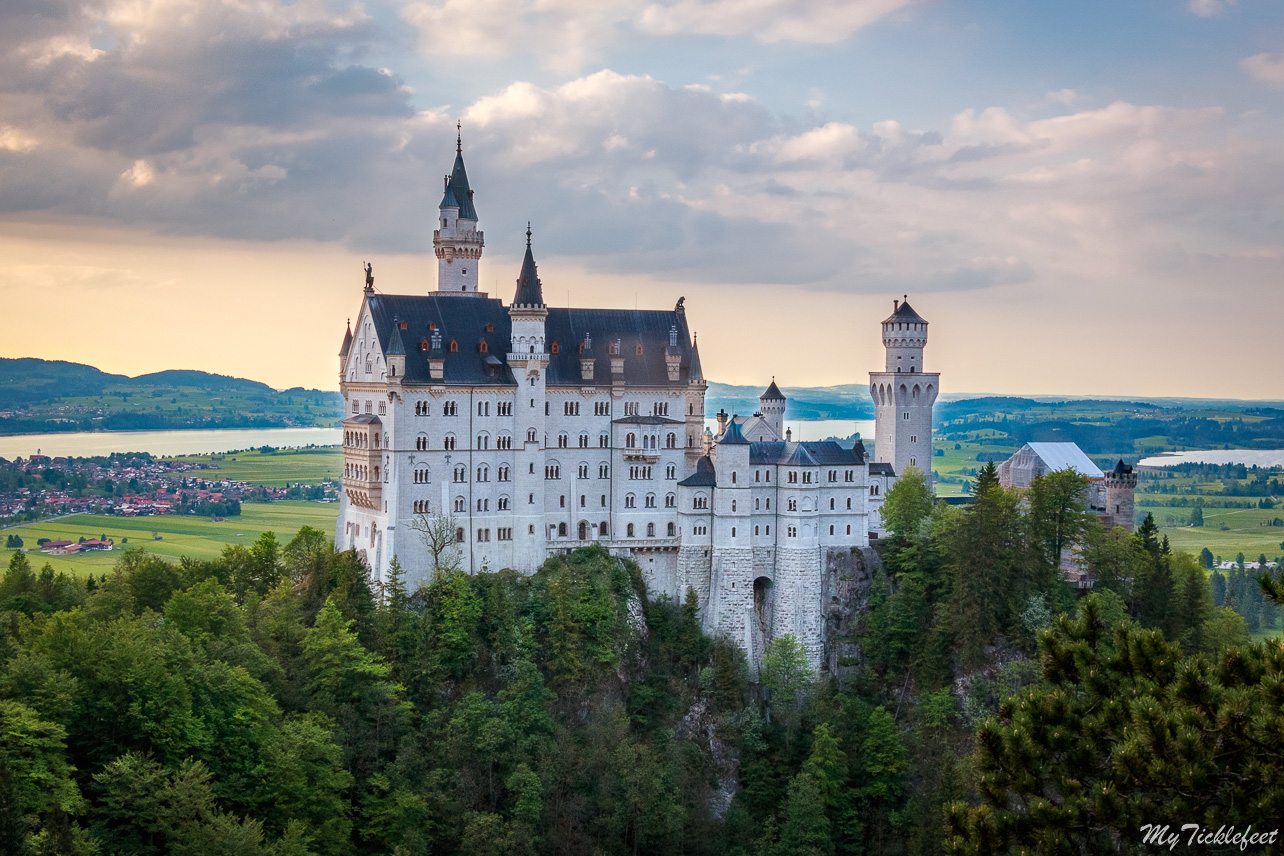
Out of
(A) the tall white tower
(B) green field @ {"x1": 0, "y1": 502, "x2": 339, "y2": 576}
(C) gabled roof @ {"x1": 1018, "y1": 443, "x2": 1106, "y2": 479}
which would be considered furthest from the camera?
(B) green field @ {"x1": 0, "y1": 502, "x2": 339, "y2": 576}

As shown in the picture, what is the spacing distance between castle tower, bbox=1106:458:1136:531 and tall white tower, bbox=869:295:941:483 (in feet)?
40.1

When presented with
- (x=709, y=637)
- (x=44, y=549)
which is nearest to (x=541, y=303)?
(x=709, y=637)

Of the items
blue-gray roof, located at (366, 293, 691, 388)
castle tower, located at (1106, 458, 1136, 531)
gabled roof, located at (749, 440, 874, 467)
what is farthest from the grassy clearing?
blue-gray roof, located at (366, 293, 691, 388)

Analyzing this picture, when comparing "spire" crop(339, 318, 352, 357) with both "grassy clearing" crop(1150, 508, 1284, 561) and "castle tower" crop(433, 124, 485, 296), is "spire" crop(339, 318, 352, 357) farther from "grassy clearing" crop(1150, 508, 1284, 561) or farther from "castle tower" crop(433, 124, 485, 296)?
"grassy clearing" crop(1150, 508, 1284, 561)

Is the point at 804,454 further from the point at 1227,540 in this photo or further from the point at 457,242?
the point at 1227,540

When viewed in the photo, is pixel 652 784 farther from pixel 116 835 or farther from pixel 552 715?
pixel 116 835

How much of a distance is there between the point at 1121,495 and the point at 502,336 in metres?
43.0

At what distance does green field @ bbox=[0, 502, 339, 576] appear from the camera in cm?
11731

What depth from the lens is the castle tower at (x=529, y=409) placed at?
261 feet

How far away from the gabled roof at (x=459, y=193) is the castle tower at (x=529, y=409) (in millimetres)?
7588

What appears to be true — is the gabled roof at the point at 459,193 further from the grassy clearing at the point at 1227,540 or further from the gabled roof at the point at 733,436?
the grassy clearing at the point at 1227,540

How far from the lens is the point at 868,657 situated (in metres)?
82.6

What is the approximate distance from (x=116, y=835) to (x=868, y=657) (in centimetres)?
4572

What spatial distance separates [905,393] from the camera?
9450 centimetres
